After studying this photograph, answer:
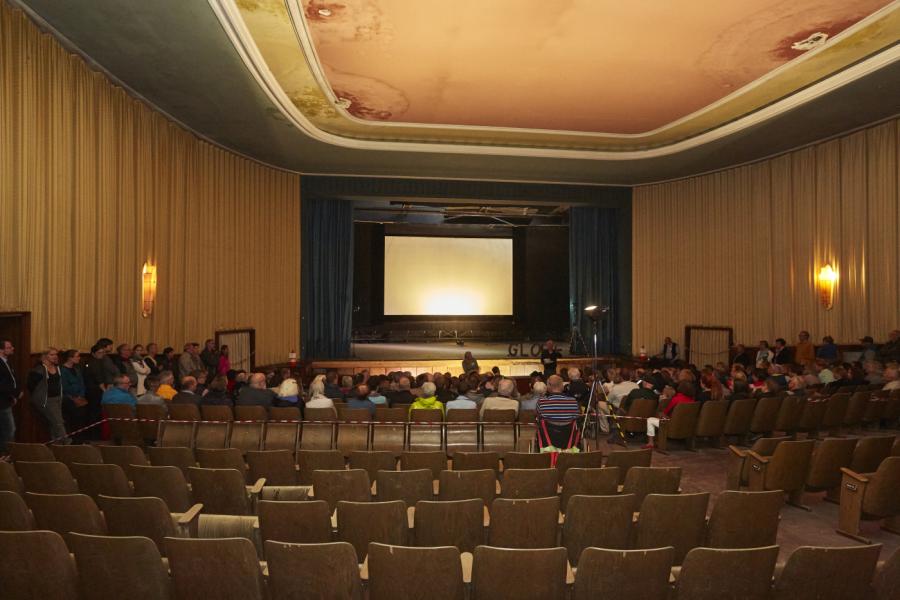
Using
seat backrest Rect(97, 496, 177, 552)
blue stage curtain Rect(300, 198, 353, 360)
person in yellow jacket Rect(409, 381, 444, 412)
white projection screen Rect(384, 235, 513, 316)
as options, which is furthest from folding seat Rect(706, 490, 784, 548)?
white projection screen Rect(384, 235, 513, 316)

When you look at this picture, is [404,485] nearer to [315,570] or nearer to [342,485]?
[342,485]

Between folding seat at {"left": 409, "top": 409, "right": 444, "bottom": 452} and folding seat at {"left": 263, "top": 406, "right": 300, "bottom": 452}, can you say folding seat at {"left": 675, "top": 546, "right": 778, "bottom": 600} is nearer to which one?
folding seat at {"left": 409, "top": 409, "right": 444, "bottom": 452}

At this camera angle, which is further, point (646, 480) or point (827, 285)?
point (827, 285)

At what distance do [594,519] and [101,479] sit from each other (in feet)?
10.3

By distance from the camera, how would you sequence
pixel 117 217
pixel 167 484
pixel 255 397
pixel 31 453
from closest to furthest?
1. pixel 167 484
2. pixel 31 453
3. pixel 255 397
4. pixel 117 217

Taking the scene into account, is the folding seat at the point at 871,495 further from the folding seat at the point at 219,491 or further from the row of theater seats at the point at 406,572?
the folding seat at the point at 219,491

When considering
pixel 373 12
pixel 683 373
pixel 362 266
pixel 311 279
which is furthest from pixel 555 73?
pixel 362 266

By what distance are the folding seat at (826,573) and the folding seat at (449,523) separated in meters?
1.45

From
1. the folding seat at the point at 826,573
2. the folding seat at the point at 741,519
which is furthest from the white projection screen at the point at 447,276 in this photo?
the folding seat at the point at 826,573

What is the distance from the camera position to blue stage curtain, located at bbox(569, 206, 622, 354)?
18.2 m

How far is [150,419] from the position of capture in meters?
6.90

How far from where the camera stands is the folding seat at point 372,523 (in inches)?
134

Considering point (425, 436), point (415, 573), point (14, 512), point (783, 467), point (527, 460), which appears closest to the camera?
point (415, 573)

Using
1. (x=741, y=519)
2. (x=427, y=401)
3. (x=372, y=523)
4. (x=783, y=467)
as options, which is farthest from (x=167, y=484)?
(x=783, y=467)
